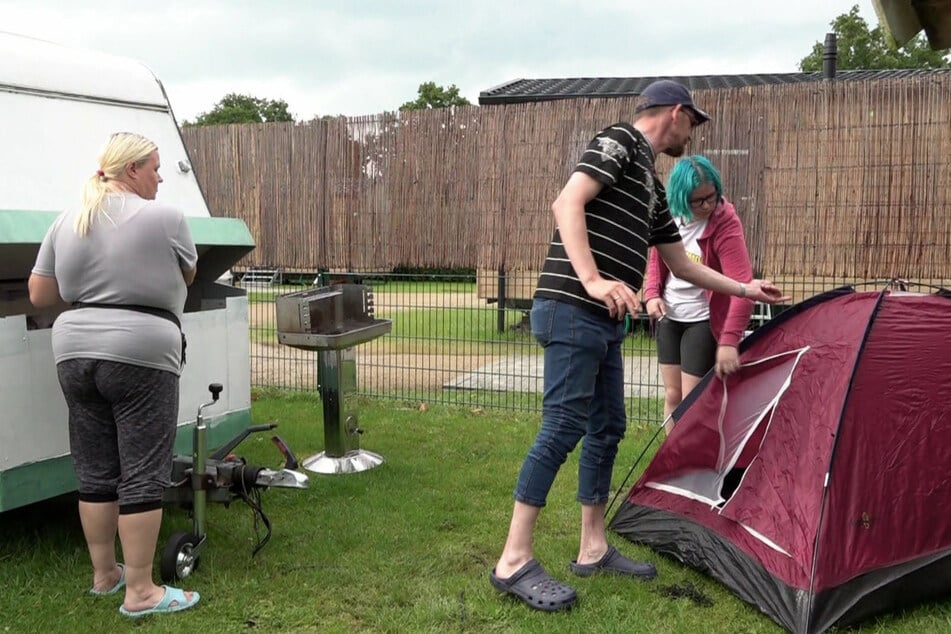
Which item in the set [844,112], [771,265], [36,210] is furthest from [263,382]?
[844,112]

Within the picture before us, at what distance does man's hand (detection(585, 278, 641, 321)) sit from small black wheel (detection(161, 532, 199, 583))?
2046 millimetres

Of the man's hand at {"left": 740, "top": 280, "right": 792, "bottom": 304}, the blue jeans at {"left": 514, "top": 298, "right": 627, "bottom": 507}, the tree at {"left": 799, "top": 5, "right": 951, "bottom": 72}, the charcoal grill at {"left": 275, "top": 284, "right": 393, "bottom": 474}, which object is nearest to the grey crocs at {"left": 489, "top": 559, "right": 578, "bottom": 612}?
the blue jeans at {"left": 514, "top": 298, "right": 627, "bottom": 507}

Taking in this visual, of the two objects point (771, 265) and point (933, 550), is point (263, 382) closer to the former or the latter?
point (771, 265)

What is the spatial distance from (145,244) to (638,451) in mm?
3643

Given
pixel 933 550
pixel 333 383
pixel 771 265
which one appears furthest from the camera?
pixel 771 265

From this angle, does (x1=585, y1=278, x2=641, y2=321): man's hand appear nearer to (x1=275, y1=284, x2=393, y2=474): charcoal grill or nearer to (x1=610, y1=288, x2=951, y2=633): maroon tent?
(x1=610, y1=288, x2=951, y2=633): maroon tent

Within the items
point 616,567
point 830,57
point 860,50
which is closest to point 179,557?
point 616,567

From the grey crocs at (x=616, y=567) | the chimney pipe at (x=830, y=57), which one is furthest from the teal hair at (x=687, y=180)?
the chimney pipe at (x=830, y=57)

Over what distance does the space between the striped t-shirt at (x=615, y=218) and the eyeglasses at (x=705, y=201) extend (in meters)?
0.84

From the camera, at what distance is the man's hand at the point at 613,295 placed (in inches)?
114

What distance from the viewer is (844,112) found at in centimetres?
747

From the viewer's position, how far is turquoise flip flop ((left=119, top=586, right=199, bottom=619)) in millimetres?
3176

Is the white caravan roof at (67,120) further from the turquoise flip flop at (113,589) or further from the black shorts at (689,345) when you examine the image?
the black shorts at (689,345)

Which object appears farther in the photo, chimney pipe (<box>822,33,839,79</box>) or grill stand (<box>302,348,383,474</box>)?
chimney pipe (<box>822,33,839,79</box>)
